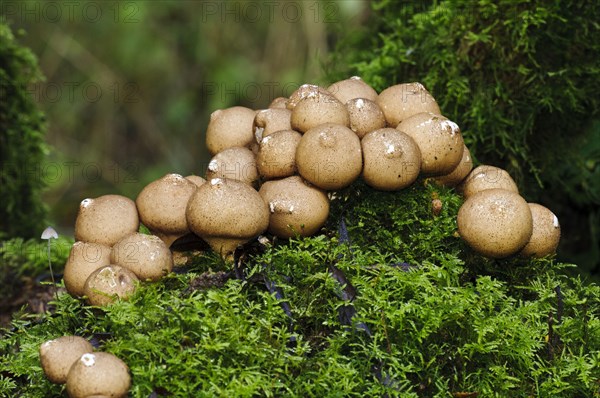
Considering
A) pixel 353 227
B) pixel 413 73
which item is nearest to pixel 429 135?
pixel 353 227

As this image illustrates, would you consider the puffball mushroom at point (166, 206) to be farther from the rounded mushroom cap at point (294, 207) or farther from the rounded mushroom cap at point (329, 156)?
the rounded mushroom cap at point (329, 156)

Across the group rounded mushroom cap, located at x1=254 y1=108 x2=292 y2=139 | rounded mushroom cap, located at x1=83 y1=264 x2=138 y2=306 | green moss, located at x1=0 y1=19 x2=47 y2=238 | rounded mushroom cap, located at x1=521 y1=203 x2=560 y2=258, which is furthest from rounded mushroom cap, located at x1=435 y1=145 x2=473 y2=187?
green moss, located at x1=0 y1=19 x2=47 y2=238

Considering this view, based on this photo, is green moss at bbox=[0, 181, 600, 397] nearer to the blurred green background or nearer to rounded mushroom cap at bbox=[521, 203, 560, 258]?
rounded mushroom cap at bbox=[521, 203, 560, 258]

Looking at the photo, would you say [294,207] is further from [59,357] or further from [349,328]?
[59,357]

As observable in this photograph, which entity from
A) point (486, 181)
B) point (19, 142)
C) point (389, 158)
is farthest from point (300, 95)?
point (19, 142)

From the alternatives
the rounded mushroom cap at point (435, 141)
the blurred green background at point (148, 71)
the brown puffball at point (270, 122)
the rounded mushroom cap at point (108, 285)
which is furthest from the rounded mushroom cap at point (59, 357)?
the blurred green background at point (148, 71)

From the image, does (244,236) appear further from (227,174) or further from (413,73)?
(413,73)
